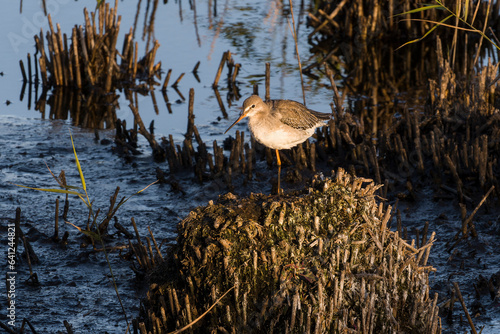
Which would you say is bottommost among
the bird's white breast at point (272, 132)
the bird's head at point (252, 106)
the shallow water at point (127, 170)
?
the shallow water at point (127, 170)

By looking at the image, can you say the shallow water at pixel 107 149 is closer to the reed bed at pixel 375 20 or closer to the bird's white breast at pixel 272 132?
the reed bed at pixel 375 20

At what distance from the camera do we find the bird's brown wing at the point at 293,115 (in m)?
5.78

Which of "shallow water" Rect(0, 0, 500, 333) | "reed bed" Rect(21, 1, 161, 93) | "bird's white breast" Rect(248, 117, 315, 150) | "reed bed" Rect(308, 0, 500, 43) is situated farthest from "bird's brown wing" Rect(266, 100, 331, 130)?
"reed bed" Rect(308, 0, 500, 43)

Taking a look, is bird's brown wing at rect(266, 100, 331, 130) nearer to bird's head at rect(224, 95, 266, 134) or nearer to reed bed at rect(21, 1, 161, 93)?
bird's head at rect(224, 95, 266, 134)

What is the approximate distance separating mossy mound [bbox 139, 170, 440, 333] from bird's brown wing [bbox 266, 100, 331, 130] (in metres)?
2.06

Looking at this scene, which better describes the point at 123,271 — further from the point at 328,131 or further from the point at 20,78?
the point at 20,78

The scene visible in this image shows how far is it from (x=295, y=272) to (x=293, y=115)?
8.54 ft

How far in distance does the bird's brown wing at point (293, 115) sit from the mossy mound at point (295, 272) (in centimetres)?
206

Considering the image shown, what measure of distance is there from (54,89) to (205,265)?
6691 mm

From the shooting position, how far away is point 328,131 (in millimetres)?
7172

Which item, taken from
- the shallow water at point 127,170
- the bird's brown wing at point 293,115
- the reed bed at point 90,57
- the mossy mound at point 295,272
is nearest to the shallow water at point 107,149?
the shallow water at point 127,170

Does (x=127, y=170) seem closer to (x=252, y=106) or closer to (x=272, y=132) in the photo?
(x=252, y=106)

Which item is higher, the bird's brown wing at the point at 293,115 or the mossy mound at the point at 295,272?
the bird's brown wing at the point at 293,115

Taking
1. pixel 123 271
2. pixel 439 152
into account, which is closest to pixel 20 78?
pixel 123 271
